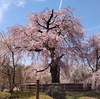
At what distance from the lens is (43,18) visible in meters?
23.1

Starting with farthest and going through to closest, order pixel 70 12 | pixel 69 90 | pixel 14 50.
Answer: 1. pixel 70 12
2. pixel 14 50
3. pixel 69 90

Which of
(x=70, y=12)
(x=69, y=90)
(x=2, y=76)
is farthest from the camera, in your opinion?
(x=2, y=76)

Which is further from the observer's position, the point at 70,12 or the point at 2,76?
the point at 2,76

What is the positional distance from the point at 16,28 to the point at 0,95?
12.0 meters

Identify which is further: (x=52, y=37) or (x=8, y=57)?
(x=8, y=57)

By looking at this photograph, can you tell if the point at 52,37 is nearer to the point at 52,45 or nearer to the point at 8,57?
the point at 52,45

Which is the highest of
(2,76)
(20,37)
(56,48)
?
(20,37)

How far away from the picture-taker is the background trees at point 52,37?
69.7 ft

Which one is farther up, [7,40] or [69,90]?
[7,40]

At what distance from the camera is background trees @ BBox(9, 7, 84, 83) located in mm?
21250

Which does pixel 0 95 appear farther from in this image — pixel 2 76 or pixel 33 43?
pixel 2 76

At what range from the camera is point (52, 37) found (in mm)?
21000

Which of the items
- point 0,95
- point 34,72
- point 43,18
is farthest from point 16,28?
point 0,95

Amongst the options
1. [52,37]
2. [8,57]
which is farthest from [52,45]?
[8,57]
